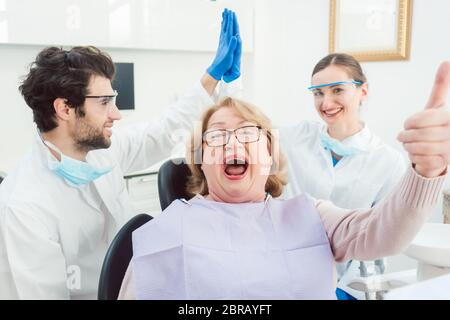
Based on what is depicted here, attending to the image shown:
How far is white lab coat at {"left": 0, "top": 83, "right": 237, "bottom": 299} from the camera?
875 millimetres

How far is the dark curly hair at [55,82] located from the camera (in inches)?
36.3

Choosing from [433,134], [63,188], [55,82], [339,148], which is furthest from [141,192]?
[433,134]

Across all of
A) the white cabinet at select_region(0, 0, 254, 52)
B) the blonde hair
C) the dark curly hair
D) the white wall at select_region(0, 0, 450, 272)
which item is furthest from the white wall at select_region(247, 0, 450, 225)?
the dark curly hair

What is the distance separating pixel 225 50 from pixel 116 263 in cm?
60

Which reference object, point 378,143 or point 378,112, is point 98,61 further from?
point 378,112

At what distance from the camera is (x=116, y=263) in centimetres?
78

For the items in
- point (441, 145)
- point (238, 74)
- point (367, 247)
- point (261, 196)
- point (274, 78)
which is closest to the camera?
point (441, 145)

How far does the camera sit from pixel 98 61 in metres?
0.97

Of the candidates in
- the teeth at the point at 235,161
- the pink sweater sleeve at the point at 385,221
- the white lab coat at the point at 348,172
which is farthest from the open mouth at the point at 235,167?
the white lab coat at the point at 348,172

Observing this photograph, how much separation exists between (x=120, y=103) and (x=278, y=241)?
24.9 inches

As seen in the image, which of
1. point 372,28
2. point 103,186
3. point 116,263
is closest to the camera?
point 116,263

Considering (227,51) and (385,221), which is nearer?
(385,221)

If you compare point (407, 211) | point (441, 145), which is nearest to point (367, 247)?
point (407, 211)

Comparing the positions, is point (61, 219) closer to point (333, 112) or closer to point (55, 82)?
point (55, 82)
